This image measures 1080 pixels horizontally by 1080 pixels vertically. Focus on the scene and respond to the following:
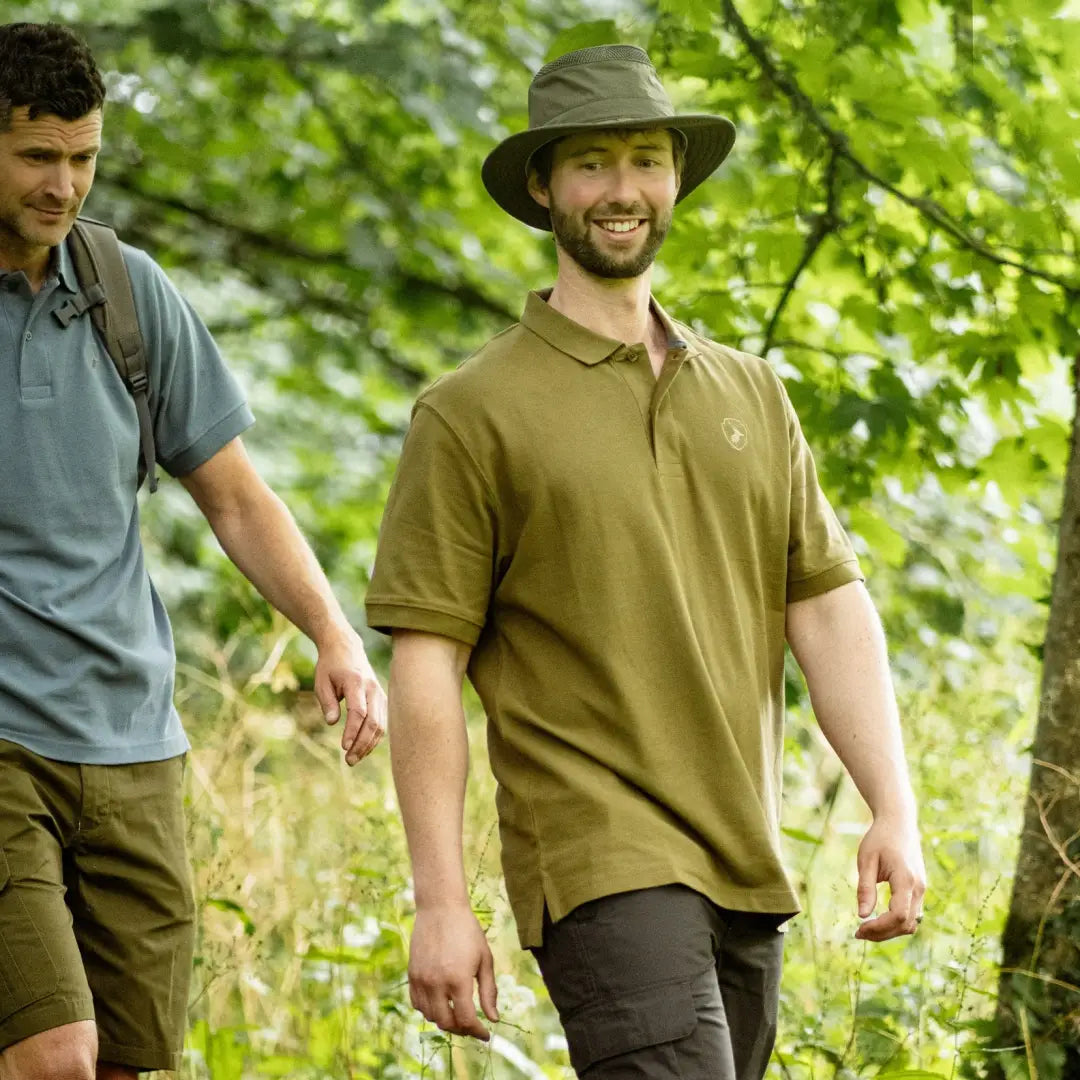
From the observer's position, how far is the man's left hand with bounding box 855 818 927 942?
2607mm

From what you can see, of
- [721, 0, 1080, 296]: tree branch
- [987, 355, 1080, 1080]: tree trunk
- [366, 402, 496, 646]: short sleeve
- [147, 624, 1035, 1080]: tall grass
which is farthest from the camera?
[721, 0, 1080, 296]: tree branch

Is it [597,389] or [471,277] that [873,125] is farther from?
[471,277]

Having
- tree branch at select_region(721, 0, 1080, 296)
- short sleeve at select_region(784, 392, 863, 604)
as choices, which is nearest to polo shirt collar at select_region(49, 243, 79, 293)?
short sleeve at select_region(784, 392, 863, 604)

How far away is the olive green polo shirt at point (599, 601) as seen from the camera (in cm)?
262

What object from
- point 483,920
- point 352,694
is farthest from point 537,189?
point 483,920

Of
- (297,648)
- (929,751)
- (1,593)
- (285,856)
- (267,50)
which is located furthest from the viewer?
(297,648)

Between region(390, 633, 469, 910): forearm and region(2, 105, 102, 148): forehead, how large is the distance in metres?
1.13

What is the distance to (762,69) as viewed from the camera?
4984 millimetres

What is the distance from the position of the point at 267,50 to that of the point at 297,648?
Result: 10.4ft

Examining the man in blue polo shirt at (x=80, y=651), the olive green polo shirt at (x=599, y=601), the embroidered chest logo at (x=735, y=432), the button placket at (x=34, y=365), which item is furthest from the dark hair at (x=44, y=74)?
the embroidered chest logo at (x=735, y=432)

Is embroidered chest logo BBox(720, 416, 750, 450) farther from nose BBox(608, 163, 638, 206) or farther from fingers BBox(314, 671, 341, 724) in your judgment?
fingers BBox(314, 671, 341, 724)

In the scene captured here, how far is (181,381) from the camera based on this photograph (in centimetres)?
330

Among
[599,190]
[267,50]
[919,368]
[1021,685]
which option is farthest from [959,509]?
[599,190]

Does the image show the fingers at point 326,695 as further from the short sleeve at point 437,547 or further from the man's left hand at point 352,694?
the short sleeve at point 437,547
